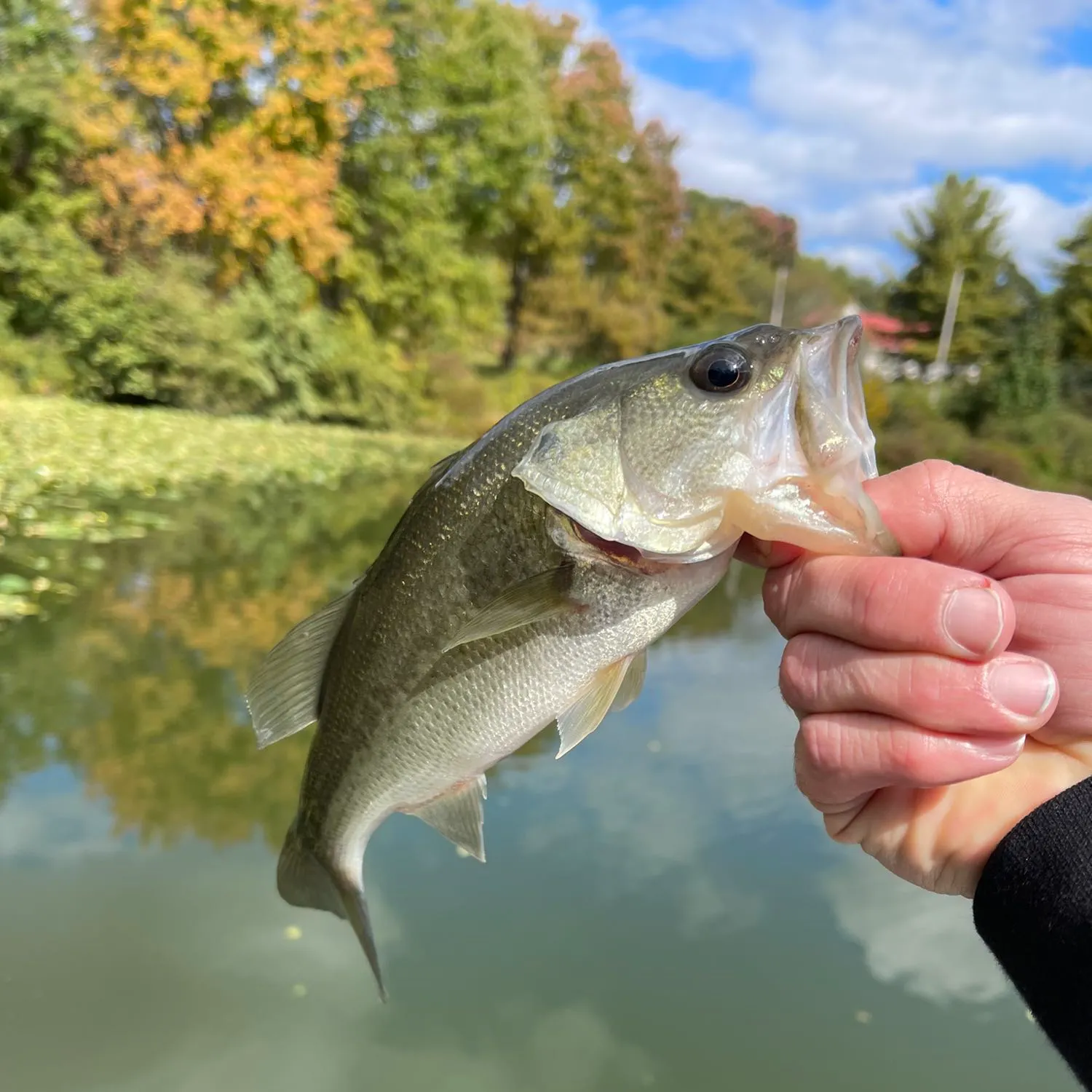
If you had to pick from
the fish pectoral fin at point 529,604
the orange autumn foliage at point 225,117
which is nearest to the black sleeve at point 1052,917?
the fish pectoral fin at point 529,604

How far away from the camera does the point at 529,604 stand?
154 centimetres

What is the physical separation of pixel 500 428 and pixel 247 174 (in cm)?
1841

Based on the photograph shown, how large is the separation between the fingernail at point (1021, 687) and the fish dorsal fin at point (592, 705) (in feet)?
2.08

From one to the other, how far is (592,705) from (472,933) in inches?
81.1

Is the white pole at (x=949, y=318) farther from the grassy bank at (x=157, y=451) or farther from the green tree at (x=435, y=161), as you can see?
the grassy bank at (x=157, y=451)

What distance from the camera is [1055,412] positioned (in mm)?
21891

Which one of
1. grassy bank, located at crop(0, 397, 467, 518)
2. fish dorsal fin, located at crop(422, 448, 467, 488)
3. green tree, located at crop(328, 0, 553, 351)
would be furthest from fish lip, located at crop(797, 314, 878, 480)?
green tree, located at crop(328, 0, 553, 351)

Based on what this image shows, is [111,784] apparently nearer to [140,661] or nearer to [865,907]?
[140,661]

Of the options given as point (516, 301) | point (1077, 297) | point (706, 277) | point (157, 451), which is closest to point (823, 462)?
point (157, 451)

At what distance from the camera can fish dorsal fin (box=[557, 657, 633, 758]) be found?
5.41 feet

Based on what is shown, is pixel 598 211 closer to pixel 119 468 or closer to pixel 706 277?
pixel 706 277

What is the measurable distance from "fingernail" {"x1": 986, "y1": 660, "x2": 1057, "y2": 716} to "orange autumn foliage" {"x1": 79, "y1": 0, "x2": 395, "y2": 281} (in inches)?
740

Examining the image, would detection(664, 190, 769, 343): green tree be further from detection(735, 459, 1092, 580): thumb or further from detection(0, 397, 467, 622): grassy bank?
detection(735, 459, 1092, 580): thumb

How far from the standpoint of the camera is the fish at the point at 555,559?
1427mm
